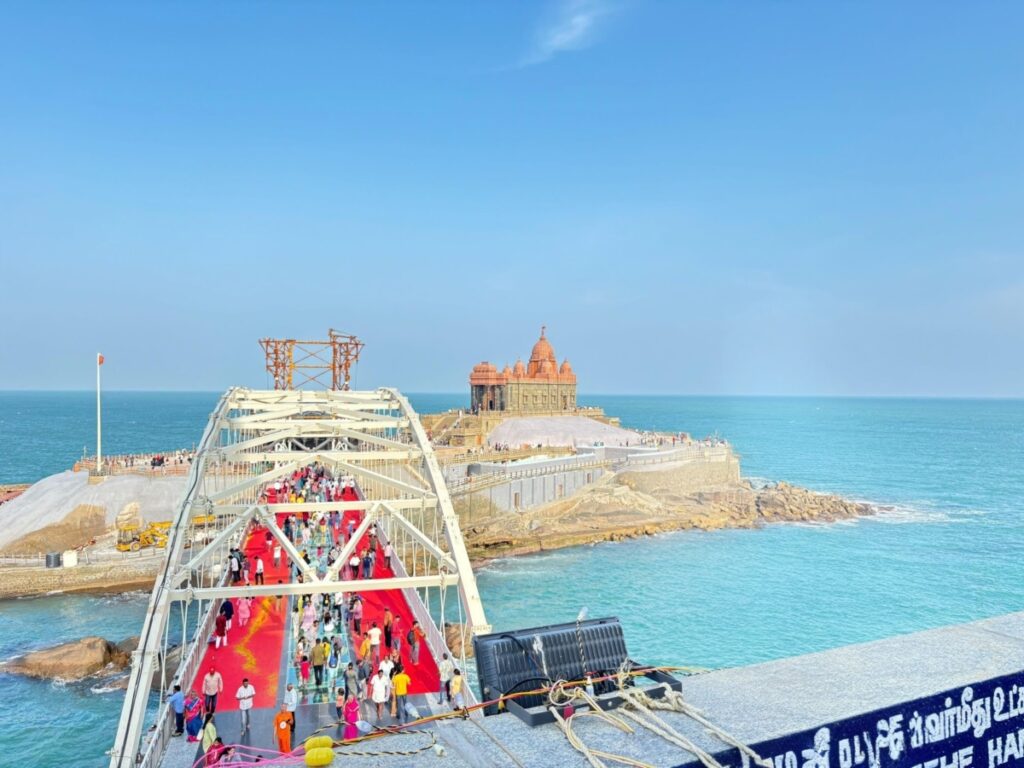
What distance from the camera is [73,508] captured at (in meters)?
50.7

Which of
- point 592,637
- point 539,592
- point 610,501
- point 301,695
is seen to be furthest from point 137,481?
point 592,637

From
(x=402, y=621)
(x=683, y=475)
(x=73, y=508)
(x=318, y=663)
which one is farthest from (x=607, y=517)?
(x=318, y=663)

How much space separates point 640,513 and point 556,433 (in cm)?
2417

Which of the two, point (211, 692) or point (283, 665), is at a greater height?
point (211, 692)

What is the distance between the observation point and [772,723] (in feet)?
15.0

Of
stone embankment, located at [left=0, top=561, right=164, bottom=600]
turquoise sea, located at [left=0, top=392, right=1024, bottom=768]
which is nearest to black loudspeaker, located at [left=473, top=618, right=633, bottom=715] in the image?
turquoise sea, located at [left=0, top=392, right=1024, bottom=768]

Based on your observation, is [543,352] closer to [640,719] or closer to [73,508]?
[73,508]

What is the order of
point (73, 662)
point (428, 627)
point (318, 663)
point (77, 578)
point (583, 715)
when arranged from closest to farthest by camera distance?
point (583, 715) → point (318, 663) → point (428, 627) → point (73, 662) → point (77, 578)

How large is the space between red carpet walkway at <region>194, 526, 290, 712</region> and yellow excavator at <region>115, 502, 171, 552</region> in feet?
94.9

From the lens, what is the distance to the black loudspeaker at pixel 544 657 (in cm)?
549

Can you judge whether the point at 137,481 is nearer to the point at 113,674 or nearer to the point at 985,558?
the point at 113,674

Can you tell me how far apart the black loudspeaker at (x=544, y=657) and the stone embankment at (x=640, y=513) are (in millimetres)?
46212

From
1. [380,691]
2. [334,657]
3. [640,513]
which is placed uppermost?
[380,691]

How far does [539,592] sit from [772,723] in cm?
4053
